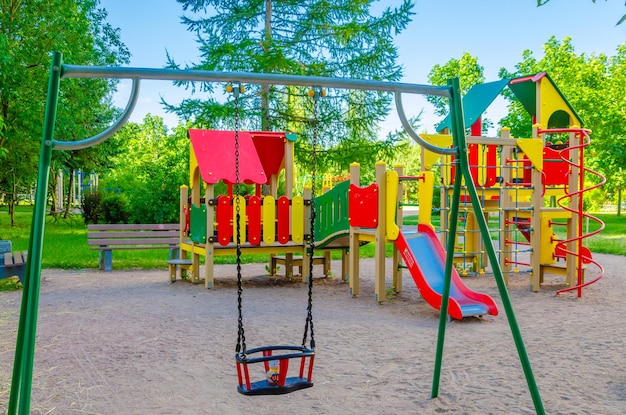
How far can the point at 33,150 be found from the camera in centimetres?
2031

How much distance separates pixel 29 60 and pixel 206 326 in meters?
14.1

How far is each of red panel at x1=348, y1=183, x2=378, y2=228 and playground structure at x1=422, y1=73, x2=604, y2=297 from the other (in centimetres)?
181

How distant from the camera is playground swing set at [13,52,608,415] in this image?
10.9 feet

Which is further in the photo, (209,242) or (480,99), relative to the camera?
(480,99)

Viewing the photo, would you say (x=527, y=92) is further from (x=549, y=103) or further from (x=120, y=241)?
(x=120, y=241)

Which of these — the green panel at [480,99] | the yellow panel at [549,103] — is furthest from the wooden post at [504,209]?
the green panel at [480,99]

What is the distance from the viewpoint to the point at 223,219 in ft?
31.0

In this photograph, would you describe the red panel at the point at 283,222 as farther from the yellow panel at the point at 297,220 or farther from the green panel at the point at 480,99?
the green panel at the point at 480,99

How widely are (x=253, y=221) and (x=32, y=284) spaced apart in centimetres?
653

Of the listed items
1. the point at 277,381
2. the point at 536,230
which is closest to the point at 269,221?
the point at 536,230

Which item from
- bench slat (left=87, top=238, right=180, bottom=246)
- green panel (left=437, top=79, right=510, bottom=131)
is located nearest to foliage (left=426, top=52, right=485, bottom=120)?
green panel (left=437, top=79, right=510, bottom=131)

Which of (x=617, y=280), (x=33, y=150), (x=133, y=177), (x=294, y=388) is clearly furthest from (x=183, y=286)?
(x=133, y=177)

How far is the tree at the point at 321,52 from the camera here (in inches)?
712

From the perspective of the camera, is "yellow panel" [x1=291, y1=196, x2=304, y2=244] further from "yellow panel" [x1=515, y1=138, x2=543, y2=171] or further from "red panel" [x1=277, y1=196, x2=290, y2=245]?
"yellow panel" [x1=515, y1=138, x2=543, y2=171]
